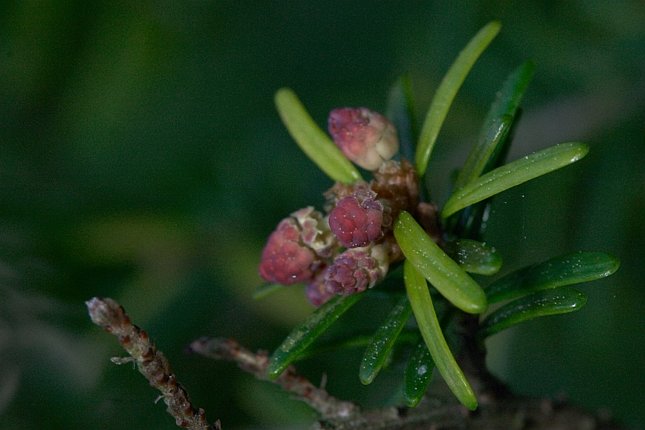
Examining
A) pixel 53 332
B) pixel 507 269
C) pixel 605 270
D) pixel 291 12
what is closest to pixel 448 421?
pixel 605 270

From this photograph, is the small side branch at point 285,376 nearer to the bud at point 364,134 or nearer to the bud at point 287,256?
the bud at point 287,256

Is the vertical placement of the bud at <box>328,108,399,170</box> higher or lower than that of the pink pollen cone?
higher

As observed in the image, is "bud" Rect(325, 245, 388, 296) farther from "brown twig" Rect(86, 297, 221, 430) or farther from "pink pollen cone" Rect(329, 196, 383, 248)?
"brown twig" Rect(86, 297, 221, 430)

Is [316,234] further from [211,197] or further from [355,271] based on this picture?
[211,197]

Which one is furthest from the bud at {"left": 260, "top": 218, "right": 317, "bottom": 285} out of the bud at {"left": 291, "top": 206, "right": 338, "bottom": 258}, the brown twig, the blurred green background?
the blurred green background

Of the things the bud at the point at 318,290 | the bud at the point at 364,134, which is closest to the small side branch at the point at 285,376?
the bud at the point at 318,290

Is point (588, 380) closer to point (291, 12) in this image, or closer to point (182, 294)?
point (182, 294)

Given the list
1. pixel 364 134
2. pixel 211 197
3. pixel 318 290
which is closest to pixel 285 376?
pixel 318 290
